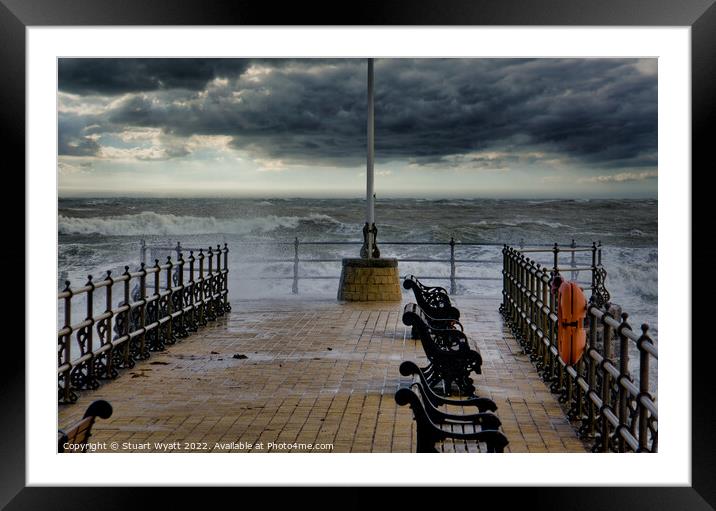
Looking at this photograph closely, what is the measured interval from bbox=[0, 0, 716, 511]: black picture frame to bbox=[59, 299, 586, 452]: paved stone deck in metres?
1.01

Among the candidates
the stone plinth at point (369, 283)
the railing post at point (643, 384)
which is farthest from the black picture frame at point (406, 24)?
the stone plinth at point (369, 283)

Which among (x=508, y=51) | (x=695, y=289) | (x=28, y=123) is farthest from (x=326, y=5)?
(x=695, y=289)

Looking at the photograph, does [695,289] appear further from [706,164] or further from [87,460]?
[87,460]

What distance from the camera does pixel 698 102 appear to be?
3844 millimetres

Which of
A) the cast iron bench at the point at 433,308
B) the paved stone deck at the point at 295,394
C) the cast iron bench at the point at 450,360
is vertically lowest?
the paved stone deck at the point at 295,394

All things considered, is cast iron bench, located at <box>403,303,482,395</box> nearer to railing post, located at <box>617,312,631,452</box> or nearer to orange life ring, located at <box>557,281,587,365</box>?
orange life ring, located at <box>557,281,587,365</box>

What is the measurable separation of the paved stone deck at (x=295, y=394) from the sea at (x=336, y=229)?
2441cm

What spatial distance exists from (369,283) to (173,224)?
106 feet

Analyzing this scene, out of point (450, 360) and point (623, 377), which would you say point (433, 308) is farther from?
point (623, 377)

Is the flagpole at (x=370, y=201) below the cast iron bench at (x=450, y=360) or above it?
above

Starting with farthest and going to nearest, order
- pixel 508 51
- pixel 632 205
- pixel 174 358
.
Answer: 1. pixel 632 205
2. pixel 174 358
3. pixel 508 51

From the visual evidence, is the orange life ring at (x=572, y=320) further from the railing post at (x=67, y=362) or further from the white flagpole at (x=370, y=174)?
the white flagpole at (x=370, y=174)

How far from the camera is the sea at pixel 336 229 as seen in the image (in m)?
36.4

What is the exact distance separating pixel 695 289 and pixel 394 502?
1743 millimetres
